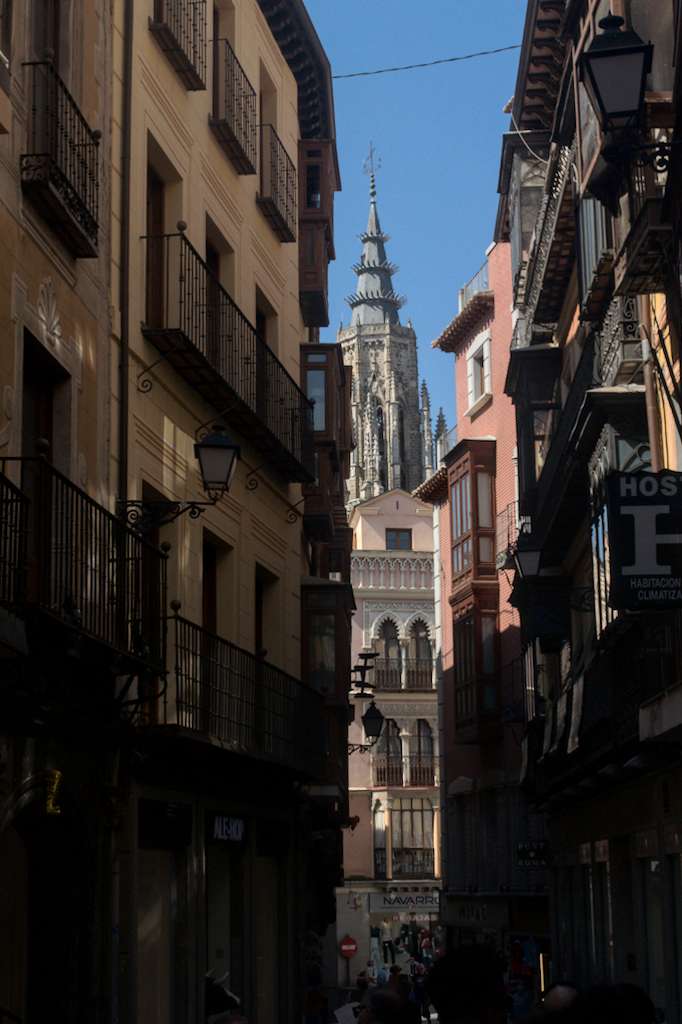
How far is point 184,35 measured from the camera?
17516 mm

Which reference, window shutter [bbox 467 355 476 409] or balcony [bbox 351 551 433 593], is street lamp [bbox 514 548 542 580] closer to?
window shutter [bbox 467 355 476 409]

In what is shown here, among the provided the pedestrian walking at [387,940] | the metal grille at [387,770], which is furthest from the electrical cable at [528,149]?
the metal grille at [387,770]

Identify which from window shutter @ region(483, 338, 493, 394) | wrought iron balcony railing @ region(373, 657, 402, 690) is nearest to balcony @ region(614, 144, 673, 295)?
window shutter @ region(483, 338, 493, 394)

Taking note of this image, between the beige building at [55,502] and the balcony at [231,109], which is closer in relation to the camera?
the beige building at [55,502]

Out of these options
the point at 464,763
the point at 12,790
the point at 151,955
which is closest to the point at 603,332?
the point at 151,955

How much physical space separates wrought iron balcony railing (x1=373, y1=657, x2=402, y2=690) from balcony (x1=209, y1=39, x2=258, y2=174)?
5831 centimetres

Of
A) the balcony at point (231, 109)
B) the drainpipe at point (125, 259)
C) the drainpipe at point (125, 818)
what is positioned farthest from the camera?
the balcony at point (231, 109)

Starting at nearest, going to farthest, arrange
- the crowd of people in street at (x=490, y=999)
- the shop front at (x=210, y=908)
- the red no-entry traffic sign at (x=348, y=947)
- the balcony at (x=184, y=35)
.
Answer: the crowd of people in street at (x=490, y=999) → the shop front at (x=210, y=908) → the balcony at (x=184, y=35) → the red no-entry traffic sign at (x=348, y=947)

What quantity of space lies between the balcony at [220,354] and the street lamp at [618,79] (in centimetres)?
587

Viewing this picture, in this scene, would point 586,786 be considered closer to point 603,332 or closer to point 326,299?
point 603,332

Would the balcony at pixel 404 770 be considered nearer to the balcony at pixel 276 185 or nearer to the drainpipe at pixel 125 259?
the balcony at pixel 276 185

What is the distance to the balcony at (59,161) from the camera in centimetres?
1216

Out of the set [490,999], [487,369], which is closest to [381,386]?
[487,369]

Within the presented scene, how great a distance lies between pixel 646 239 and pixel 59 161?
170 inches
